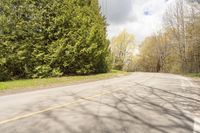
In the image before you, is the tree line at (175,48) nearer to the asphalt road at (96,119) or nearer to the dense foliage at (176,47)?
the dense foliage at (176,47)

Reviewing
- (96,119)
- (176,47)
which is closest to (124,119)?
(96,119)

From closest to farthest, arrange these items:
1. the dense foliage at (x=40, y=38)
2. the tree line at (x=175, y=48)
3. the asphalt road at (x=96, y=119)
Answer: the asphalt road at (x=96, y=119) < the dense foliage at (x=40, y=38) < the tree line at (x=175, y=48)

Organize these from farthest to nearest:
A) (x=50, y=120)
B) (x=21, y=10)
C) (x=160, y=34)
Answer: (x=160, y=34), (x=21, y=10), (x=50, y=120)

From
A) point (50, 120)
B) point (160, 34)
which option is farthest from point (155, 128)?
point (160, 34)

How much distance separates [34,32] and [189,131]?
22.7 meters

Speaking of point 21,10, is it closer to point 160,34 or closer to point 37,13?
point 37,13

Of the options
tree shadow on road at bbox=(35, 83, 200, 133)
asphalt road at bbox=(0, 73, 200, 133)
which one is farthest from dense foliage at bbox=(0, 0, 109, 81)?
tree shadow on road at bbox=(35, 83, 200, 133)

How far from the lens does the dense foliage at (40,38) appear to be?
2561cm

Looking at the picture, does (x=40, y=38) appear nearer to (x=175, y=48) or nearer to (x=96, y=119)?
(x=96, y=119)

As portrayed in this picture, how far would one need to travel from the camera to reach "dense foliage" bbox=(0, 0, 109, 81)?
25.6 m

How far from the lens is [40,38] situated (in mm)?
26906

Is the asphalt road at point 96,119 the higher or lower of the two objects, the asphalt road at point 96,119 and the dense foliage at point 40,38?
the lower

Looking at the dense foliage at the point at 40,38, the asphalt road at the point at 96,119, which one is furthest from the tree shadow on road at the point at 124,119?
Answer: the dense foliage at the point at 40,38

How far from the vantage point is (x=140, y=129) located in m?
6.67
